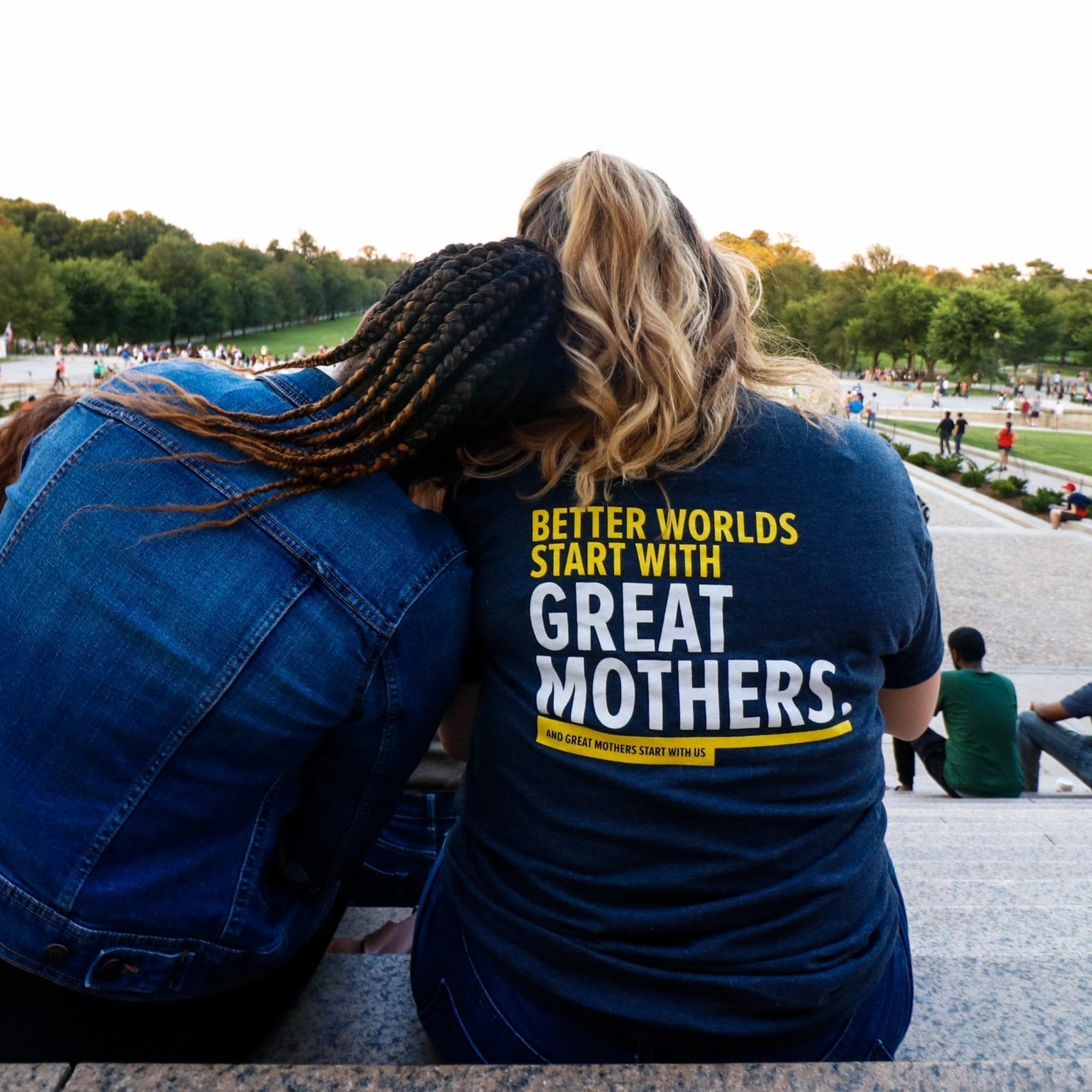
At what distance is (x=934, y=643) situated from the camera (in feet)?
5.34

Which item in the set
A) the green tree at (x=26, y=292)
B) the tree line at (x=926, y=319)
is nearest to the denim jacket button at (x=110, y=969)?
the tree line at (x=926, y=319)

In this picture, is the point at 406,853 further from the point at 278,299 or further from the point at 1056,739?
the point at 278,299

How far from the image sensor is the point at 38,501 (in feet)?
4.14

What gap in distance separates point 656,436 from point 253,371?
25.9 inches

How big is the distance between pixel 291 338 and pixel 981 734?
3662 inches

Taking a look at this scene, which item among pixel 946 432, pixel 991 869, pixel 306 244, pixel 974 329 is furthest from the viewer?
pixel 306 244

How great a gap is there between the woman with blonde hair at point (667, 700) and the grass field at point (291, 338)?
7633cm

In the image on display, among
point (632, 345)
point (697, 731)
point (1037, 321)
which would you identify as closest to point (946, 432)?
point (632, 345)

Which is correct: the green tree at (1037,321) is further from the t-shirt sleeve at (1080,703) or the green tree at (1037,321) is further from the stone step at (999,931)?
the stone step at (999,931)

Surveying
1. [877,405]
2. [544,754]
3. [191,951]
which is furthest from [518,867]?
[877,405]

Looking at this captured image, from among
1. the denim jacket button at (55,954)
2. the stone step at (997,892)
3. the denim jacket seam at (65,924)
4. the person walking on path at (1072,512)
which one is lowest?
the person walking on path at (1072,512)

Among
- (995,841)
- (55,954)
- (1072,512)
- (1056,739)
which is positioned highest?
(55,954)

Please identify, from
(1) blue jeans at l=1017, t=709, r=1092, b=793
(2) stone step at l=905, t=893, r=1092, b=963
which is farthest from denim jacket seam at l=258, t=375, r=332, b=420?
(1) blue jeans at l=1017, t=709, r=1092, b=793

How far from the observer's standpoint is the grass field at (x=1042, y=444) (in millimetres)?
27609
